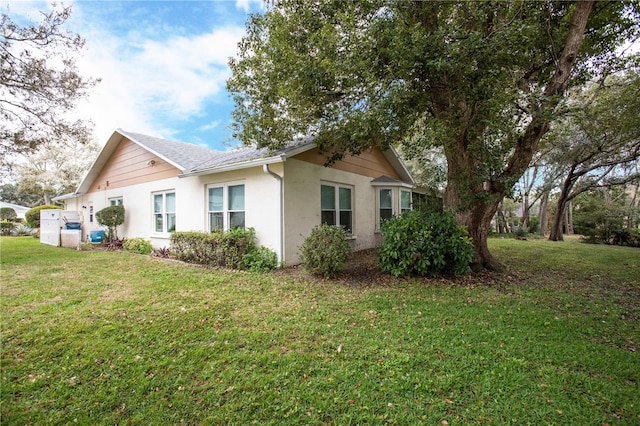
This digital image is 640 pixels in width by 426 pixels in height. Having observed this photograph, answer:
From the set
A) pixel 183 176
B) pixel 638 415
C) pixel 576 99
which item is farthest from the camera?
pixel 576 99

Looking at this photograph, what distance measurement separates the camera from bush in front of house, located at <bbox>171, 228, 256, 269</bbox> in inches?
305

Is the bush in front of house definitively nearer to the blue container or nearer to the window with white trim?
the window with white trim

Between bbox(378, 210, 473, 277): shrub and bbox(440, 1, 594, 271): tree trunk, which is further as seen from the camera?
bbox(378, 210, 473, 277): shrub

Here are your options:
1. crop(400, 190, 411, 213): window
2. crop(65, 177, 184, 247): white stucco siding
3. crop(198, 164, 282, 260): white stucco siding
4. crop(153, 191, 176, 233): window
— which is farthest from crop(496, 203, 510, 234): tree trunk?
crop(153, 191, 176, 233): window

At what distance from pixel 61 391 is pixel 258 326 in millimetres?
2029

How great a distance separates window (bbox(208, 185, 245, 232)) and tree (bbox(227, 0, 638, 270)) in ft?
6.69

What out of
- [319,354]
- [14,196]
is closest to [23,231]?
[319,354]

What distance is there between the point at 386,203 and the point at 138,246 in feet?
33.0

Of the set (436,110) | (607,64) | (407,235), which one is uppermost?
(607,64)

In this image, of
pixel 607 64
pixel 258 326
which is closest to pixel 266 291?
pixel 258 326

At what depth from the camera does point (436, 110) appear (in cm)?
688

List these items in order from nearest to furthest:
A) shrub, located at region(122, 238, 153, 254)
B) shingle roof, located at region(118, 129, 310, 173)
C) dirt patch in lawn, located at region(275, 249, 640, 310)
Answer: dirt patch in lawn, located at region(275, 249, 640, 310) < shingle roof, located at region(118, 129, 310, 173) < shrub, located at region(122, 238, 153, 254)

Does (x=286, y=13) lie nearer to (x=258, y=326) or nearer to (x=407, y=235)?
(x=407, y=235)

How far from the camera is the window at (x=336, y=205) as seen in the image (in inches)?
372
